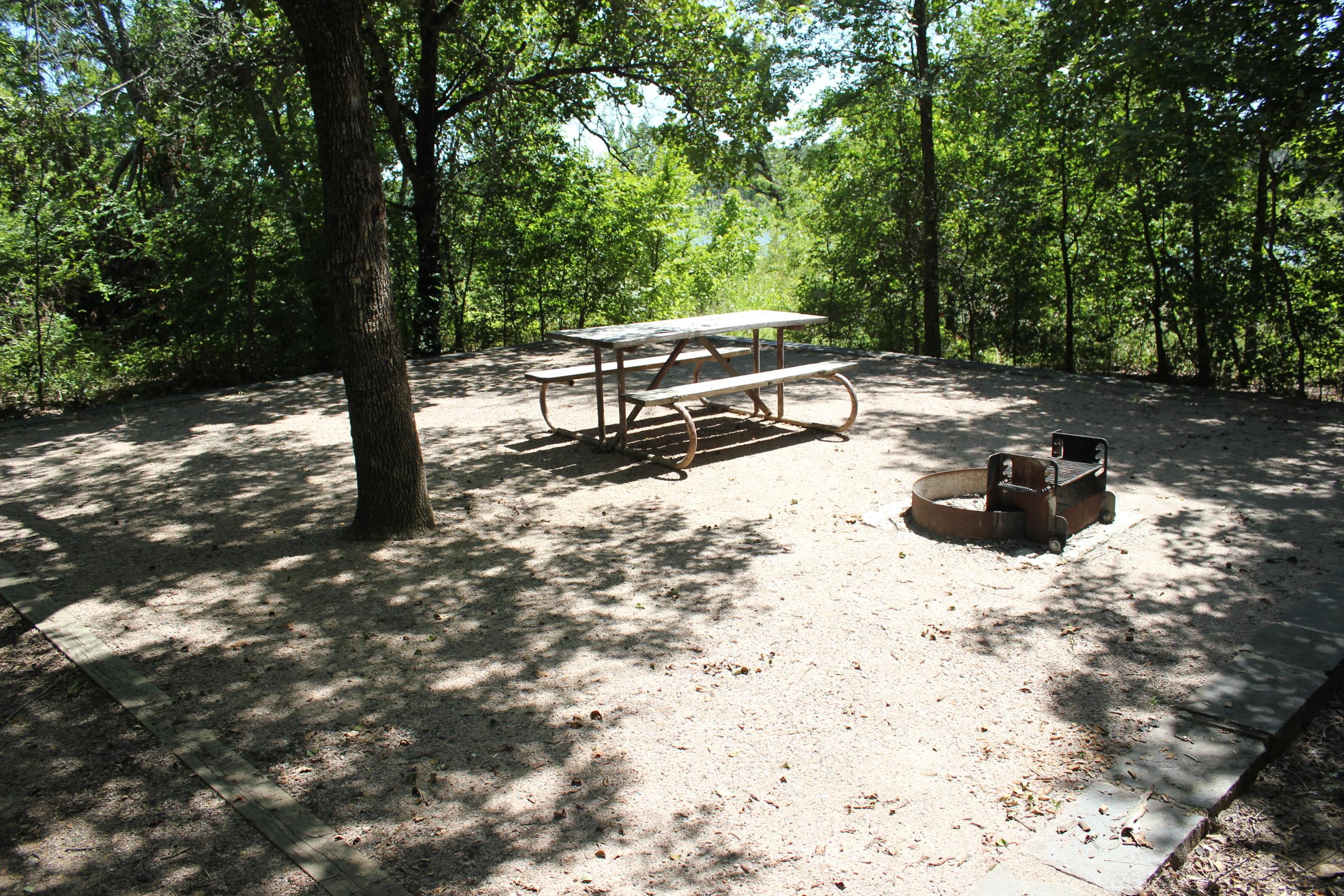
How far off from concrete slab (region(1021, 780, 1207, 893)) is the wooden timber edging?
178 cm

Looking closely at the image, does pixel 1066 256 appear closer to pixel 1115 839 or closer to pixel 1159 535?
pixel 1159 535

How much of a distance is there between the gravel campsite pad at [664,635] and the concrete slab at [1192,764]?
11 cm

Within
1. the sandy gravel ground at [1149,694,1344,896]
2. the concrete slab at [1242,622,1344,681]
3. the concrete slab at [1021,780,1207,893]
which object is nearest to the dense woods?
the concrete slab at [1242,622,1344,681]

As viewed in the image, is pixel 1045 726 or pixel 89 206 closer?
pixel 1045 726

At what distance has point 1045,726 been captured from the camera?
3.25 metres

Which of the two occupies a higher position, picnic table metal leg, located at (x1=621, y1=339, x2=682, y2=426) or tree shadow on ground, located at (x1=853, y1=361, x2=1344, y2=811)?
picnic table metal leg, located at (x1=621, y1=339, x2=682, y2=426)

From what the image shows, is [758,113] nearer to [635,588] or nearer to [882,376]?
[882,376]

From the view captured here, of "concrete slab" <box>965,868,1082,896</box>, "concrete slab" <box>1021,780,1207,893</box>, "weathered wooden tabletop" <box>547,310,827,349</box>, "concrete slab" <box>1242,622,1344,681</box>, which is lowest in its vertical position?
"concrete slab" <box>965,868,1082,896</box>

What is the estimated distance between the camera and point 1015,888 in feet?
7.95

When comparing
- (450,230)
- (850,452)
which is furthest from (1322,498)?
(450,230)

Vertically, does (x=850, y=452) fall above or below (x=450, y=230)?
below

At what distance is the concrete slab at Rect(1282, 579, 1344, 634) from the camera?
3.88m

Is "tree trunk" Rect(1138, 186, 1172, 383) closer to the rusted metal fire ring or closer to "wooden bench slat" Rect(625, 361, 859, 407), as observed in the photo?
"wooden bench slat" Rect(625, 361, 859, 407)

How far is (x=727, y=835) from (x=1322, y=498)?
185 inches
